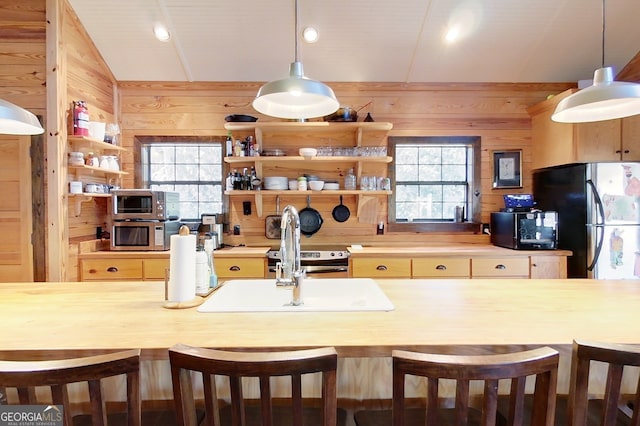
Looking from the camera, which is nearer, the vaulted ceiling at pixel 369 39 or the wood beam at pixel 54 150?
the wood beam at pixel 54 150

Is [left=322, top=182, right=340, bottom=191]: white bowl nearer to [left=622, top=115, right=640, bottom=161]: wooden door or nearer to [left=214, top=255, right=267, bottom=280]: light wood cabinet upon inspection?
[left=214, top=255, right=267, bottom=280]: light wood cabinet

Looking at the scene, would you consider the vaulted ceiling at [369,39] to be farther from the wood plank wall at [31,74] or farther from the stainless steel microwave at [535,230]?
the stainless steel microwave at [535,230]

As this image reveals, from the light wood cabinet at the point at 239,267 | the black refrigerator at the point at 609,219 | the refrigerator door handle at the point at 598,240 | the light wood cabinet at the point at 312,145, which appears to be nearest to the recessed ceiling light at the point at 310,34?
the light wood cabinet at the point at 312,145

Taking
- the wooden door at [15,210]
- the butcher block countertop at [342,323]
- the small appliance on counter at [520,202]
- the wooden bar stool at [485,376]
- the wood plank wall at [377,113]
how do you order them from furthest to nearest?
the wood plank wall at [377,113], the small appliance on counter at [520,202], the wooden door at [15,210], the butcher block countertop at [342,323], the wooden bar stool at [485,376]

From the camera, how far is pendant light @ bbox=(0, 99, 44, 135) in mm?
1479

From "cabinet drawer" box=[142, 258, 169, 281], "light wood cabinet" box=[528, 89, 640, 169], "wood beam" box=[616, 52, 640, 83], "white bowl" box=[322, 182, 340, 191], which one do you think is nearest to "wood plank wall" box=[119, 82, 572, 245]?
"white bowl" box=[322, 182, 340, 191]

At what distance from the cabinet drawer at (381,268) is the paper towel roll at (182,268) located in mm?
1919

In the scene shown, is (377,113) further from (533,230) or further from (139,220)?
(139,220)

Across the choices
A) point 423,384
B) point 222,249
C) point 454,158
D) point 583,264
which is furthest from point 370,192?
point 423,384

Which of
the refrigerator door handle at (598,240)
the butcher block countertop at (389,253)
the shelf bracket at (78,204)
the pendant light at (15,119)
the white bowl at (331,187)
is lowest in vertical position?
the butcher block countertop at (389,253)

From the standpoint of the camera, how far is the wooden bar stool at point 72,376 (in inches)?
30.0

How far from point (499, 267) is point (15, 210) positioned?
156 inches

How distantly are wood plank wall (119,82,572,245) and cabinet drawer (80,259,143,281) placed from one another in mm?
943

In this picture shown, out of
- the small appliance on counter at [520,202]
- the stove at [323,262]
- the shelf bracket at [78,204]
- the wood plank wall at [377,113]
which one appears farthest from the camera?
the wood plank wall at [377,113]
